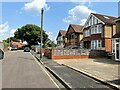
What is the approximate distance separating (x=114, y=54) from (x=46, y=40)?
63.7 meters

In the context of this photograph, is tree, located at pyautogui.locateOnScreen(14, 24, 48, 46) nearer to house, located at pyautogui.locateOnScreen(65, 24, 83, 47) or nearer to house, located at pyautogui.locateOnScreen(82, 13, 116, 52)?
house, located at pyautogui.locateOnScreen(65, 24, 83, 47)

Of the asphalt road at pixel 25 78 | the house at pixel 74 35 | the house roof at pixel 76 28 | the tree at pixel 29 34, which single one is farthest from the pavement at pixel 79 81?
the tree at pixel 29 34

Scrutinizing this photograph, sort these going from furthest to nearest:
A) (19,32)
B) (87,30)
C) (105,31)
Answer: (19,32) → (87,30) → (105,31)

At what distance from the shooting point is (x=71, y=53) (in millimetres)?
30406

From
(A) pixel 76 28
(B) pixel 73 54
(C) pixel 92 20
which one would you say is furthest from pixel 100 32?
(A) pixel 76 28

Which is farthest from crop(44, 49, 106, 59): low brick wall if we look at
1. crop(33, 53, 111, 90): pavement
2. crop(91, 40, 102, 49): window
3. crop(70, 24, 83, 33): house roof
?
crop(70, 24, 83, 33): house roof

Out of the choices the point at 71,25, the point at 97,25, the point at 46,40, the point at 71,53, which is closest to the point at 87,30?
the point at 97,25

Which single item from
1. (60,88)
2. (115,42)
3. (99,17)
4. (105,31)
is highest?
(99,17)

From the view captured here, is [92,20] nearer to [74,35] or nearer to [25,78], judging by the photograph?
[74,35]

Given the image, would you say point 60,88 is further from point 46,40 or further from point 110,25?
point 46,40

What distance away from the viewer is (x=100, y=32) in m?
38.8

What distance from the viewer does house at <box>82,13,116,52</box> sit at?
37.9 m

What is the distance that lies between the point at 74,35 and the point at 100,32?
15.1m

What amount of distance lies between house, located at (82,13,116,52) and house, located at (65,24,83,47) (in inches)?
365
